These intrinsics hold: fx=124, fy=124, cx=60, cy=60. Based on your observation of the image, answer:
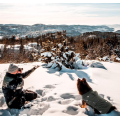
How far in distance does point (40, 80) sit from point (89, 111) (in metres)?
2.27

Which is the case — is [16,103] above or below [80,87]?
below

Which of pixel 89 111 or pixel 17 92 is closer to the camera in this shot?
pixel 89 111

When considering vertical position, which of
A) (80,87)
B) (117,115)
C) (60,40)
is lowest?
(117,115)

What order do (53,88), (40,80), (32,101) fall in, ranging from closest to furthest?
1. (32,101)
2. (53,88)
3. (40,80)

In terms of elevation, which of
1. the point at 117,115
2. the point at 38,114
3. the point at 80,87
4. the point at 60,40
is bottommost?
the point at 38,114

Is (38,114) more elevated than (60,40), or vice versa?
(60,40)

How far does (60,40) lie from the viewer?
7379 millimetres

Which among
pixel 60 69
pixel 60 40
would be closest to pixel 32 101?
pixel 60 69

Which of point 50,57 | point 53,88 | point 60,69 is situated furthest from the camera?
Result: point 50,57

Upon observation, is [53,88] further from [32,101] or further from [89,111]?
[89,111]

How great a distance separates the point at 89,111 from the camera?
2.32m
